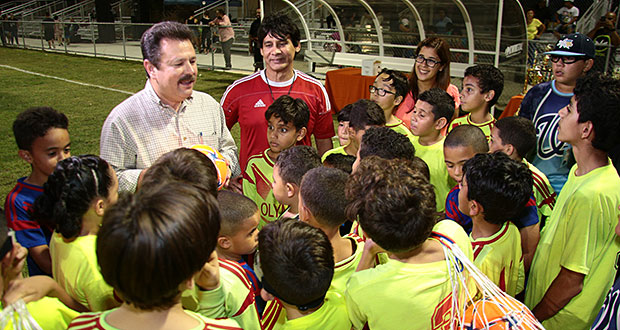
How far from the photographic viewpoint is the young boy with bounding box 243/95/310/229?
11.4 feet

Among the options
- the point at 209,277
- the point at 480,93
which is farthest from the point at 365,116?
the point at 209,277

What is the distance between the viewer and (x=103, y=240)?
132cm

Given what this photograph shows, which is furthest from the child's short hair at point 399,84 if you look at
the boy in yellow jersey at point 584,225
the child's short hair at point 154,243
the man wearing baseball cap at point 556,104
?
the child's short hair at point 154,243

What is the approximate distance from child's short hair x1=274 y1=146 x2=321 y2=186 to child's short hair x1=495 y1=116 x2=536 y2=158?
1429 millimetres

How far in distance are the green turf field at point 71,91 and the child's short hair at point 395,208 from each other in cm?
541

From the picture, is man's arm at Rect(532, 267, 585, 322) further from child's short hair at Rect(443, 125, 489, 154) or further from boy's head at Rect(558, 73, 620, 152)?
child's short hair at Rect(443, 125, 489, 154)

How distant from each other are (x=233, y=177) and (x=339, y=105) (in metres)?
7.32

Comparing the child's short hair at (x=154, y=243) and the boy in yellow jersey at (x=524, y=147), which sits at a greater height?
the child's short hair at (x=154, y=243)

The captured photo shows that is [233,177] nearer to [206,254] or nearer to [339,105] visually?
[206,254]

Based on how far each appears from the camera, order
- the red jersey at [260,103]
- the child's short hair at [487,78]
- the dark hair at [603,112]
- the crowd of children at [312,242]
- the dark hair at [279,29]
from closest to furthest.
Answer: the crowd of children at [312,242] < the dark hair at [603,112] < the dark hair at [279,29] < the red jersey at [260,103] < the child's short hair at [487,78]

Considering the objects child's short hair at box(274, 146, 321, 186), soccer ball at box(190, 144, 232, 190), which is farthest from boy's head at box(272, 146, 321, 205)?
soccer ball at box(190, 144, 232, 190)

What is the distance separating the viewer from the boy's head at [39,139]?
9.72ft

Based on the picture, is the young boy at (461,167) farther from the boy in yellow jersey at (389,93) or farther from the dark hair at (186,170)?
the dark hair at (186,170)

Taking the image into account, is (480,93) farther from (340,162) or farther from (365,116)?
(340,162)
